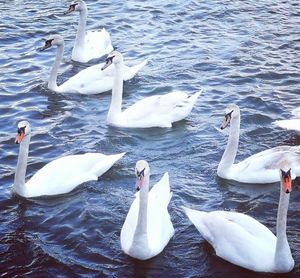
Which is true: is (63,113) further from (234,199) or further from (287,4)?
(287,4)

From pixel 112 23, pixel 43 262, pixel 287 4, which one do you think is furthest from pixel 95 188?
pixel 287 4

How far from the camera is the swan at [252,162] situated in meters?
12.2

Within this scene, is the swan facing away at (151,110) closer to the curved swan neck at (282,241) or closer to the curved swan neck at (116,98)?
the curved swan neck at (116,98)

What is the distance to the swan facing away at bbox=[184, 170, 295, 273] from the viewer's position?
9.84 meters

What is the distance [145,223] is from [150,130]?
14.4 ft

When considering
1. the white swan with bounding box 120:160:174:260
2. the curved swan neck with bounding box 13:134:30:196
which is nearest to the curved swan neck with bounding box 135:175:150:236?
the white swan with bounding box 120:160:174:260

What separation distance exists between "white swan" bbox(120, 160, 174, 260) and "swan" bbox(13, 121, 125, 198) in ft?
4.77

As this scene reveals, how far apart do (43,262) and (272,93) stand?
7264 millimetres

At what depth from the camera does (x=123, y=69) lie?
15539 millimetres

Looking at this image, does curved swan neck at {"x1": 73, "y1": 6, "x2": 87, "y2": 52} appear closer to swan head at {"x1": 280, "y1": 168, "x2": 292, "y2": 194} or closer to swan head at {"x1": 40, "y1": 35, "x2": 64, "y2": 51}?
swan head at {"x1": 40, "y1": 35, "x2": 64, "y2": 51}

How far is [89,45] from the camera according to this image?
18297 millimetres

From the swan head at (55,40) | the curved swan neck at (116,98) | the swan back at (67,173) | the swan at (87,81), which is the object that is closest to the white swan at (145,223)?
the swan back at (67,173)

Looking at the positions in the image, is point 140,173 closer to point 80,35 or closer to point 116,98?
point 116,98

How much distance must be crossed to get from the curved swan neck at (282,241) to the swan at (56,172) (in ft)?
11.9
